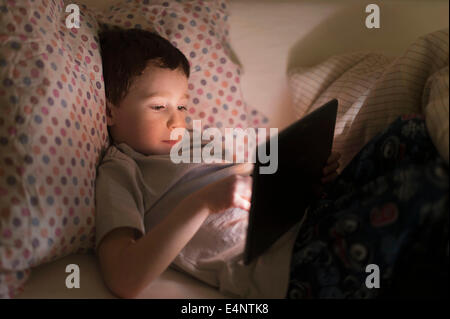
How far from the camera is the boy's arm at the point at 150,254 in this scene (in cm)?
69

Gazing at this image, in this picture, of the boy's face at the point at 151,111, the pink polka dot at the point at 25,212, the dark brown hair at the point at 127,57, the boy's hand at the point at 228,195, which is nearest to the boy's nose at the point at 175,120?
the boy's face at the point at 151,111

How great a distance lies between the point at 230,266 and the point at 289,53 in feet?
2.51

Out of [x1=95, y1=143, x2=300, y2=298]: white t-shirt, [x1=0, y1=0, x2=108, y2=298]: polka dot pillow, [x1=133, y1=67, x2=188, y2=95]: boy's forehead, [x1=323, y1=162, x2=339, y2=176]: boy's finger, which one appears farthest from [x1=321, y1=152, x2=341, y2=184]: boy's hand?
[x1=0, y1=0, x2=108, y2=298]: polka dot pillow

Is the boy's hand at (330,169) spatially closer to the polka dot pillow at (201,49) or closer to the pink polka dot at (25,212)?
the polka dot pillow at (201,49)

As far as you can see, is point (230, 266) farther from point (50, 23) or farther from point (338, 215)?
point (50, 23)

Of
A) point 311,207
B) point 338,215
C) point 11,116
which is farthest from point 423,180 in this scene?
point 11,116

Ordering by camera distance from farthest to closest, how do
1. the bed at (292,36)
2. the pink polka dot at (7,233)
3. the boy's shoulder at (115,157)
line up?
the bed at (292,36) → the boy's shoulder at (115,157) → the pink polka dot at (7,233)

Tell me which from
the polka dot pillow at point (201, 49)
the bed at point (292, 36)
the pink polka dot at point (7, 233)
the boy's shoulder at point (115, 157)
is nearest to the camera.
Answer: the pink polka dot at point (7, 233)

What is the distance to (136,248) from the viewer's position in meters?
0.70

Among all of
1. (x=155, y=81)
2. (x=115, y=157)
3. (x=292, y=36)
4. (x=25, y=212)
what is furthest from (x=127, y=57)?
(x=292, y=36)

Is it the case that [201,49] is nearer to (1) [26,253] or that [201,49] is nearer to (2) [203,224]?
(2) [203,224]

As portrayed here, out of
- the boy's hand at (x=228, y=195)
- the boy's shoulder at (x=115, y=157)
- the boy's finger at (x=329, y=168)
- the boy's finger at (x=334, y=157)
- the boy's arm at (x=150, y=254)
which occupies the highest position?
the boy's shoulder at (x=115, y=157)

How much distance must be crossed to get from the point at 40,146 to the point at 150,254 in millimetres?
263

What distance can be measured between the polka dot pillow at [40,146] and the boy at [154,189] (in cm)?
7
